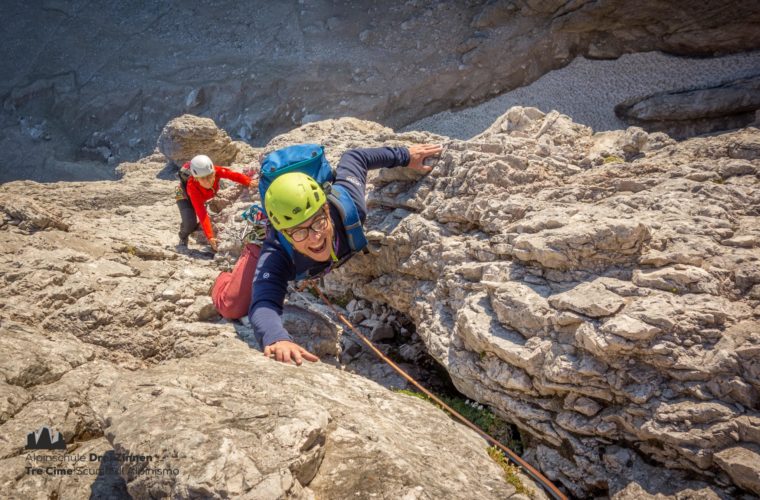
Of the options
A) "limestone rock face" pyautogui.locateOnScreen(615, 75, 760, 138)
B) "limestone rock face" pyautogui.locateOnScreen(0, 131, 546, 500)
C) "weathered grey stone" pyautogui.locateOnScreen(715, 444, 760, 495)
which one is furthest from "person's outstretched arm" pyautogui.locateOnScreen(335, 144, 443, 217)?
"limestone rock face" pyautogui.locateOnScreen(615, 75, 760, 138)

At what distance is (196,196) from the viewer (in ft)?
28.6

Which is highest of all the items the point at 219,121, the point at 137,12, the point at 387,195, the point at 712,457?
the point at 137,12

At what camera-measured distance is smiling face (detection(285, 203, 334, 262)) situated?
562 centimetres

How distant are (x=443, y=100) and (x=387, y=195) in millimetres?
16577

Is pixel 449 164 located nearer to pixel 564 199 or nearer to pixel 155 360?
pixel 564 199

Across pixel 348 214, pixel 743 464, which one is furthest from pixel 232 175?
pixel 743 464

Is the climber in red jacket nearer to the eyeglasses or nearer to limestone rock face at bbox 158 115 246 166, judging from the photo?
the eyeglasses

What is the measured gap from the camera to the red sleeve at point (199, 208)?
8656mm

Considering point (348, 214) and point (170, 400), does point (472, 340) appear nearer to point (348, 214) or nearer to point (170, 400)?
point (348, 214)

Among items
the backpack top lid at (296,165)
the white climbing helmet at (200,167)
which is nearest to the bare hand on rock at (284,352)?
the backpack top lid at (296,165)

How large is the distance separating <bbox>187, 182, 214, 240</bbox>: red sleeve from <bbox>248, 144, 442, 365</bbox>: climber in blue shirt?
10.1 ft

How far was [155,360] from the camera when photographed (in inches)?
227

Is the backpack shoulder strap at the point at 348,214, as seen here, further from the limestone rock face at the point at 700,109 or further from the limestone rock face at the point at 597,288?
the limestone rock face at the point at 700,109

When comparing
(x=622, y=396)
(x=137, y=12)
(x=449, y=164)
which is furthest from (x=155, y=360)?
(x=137, y=12)
